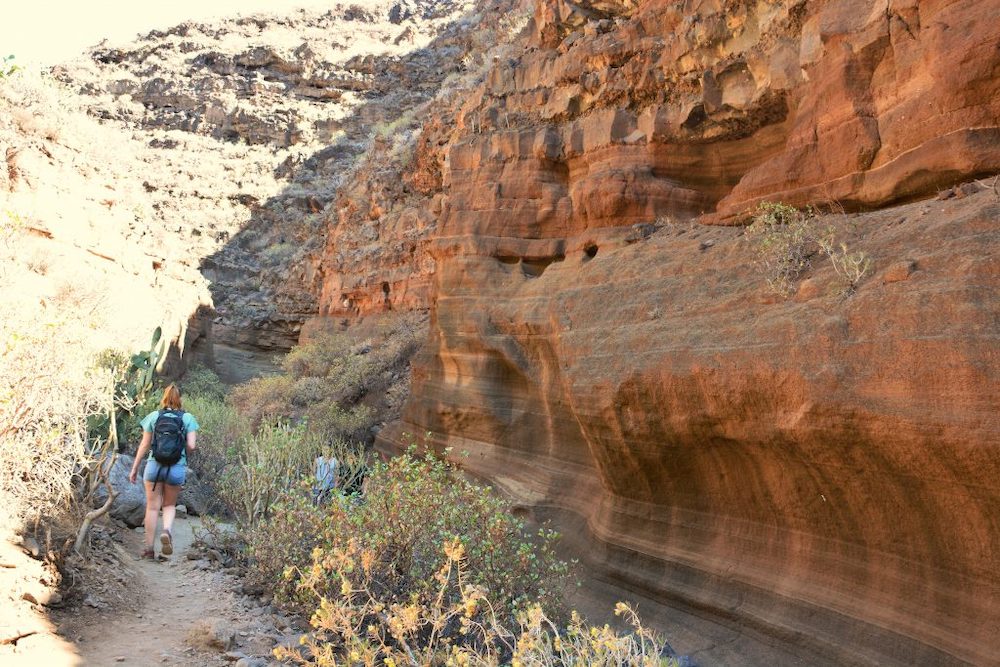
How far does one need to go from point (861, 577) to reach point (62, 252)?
580 inches

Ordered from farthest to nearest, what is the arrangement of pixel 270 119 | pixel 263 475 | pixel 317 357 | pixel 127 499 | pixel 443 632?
pixel 270 119, pixel 317 357, pixel 263 475, pixel 127 499, pixel 443 632

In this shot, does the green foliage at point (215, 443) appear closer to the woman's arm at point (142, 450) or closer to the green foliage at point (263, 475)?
the green foliage at point (263, 475)

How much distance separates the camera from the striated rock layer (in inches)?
171

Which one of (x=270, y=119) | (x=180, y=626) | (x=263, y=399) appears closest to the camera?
(x=180, y=626)

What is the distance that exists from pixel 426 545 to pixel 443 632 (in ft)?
2.82

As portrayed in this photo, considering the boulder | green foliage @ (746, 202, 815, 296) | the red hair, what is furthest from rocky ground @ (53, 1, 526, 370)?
green foliage @ (746, 202, 815, 296)

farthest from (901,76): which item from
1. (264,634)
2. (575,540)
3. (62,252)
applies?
(62,252)

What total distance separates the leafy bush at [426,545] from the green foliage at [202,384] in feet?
43.9

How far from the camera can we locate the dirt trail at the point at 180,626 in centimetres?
493

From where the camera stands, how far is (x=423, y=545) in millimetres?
6035

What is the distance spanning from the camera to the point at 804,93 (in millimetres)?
7527

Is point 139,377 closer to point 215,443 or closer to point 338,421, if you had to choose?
point 215,443

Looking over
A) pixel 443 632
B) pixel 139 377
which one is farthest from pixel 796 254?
pixel 139 377

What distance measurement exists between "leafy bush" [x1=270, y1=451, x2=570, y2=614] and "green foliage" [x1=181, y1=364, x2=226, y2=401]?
13.4 m
